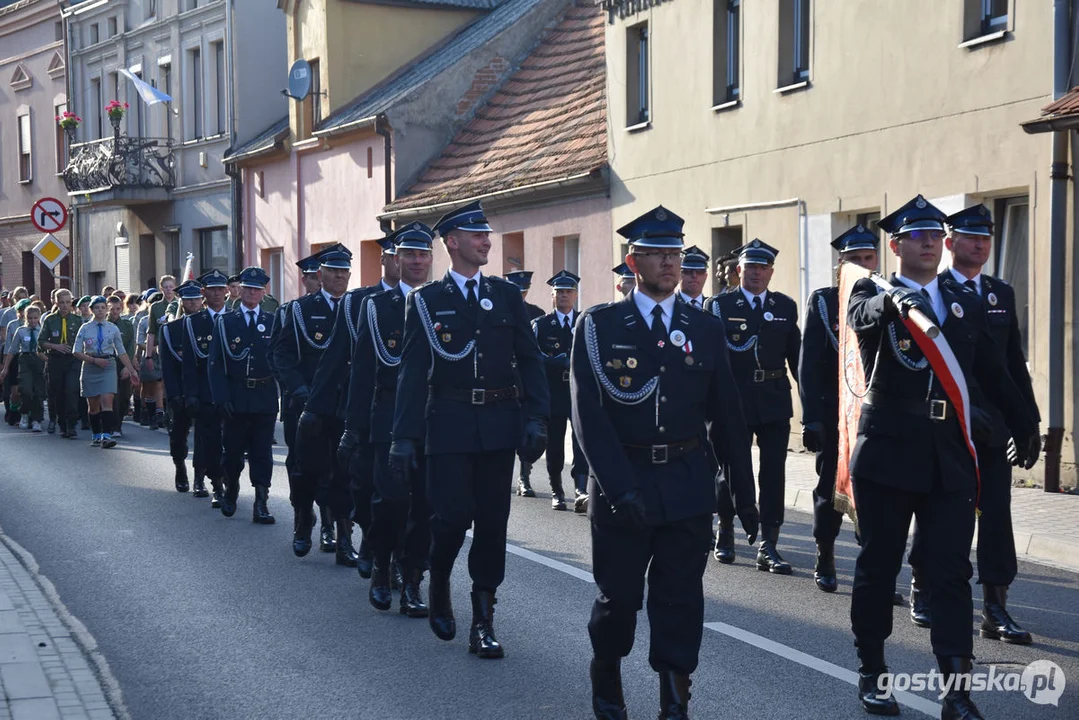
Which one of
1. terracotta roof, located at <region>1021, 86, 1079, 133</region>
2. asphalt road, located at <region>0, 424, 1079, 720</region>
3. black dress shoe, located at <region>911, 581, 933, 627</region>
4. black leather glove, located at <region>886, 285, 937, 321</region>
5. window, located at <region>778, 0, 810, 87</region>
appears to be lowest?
asphalt road, located at <region>0, 424, 1079, 720</region>

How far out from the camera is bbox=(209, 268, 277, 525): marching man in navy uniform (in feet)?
40.1

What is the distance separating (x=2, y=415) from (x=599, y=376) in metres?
22.5

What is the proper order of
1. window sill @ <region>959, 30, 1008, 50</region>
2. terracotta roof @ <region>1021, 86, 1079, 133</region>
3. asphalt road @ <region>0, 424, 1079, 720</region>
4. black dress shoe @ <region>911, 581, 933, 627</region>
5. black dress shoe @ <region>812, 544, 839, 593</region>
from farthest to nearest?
window sill @ <region>959, 30, 1008, 50</region>
terracotta roof @ <region>1021, 86, 1079, 133</region>
black dress shoe @ <region>812, 544, 839, 593</region>
black dress shoe @ <region>911, 581, 933, 627</region>
asphalt road @ <region>0, 424, 1079, 720</region>

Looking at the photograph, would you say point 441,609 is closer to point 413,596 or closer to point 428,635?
point 428,635

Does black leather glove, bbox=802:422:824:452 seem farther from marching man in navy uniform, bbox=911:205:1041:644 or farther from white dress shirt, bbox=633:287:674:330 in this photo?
white dress shirt, bbox=633:287:674:330

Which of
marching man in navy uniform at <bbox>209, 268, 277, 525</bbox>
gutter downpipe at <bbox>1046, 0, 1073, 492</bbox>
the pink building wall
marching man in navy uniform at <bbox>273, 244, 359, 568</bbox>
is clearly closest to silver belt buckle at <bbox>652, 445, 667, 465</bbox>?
marching man in navy uniform at <bbox>273, 244, 359, 568</bbox>

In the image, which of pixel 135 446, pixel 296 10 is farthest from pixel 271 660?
pixel 296 10

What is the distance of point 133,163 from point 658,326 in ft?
116

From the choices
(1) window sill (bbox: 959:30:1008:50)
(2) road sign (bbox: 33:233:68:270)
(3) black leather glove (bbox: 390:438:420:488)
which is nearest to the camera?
(3) black leather glove (bbox: 390:438:420:488)

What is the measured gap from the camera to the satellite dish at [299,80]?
106 ft

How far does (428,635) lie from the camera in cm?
782

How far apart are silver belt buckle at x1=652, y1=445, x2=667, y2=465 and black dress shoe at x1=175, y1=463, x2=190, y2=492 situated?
31.1ft

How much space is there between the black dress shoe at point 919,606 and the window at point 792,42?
36.5 feet

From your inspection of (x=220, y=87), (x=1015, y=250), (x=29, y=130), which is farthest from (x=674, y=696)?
(x=29, y=130)
